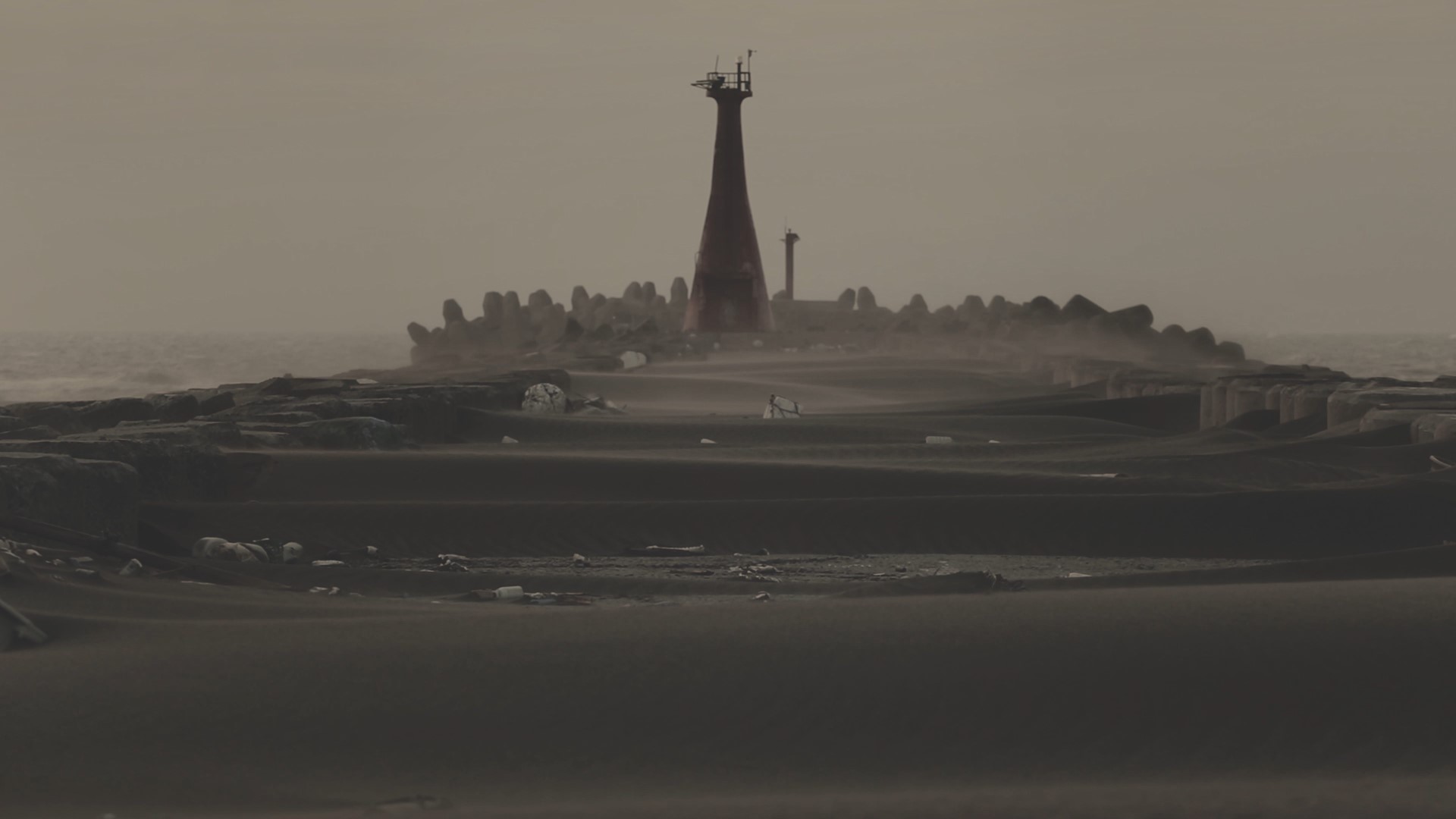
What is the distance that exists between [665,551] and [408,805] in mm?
3382

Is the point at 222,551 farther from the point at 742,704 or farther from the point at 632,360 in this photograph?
the point at 632,360

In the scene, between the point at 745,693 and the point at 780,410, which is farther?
the point at 780,410

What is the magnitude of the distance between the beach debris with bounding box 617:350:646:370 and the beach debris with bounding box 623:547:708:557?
1816cm

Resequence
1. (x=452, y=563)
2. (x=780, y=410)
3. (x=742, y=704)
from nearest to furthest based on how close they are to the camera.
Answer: (x=742, y=704)
(x=452, y=563)
(x=780, y=410)

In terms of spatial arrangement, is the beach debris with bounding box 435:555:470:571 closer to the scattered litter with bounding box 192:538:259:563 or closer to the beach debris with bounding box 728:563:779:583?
the scattered litter with bounding box 192:538:259:563

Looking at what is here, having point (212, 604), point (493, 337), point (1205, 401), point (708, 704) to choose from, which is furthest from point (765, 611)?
point (493, 337)

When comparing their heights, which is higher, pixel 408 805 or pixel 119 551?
pixel 119 551

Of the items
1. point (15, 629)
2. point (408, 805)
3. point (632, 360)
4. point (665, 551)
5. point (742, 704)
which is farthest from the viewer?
point (632, 360)

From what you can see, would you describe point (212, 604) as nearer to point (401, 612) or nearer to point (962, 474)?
point (401, 612)

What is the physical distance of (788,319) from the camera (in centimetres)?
5944

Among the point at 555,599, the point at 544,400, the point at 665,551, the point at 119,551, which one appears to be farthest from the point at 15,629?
the point at 544,400

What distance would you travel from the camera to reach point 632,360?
2541 centimetres

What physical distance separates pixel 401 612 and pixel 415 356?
50129 millimetres

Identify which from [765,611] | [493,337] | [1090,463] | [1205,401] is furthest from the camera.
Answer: [493,337]
